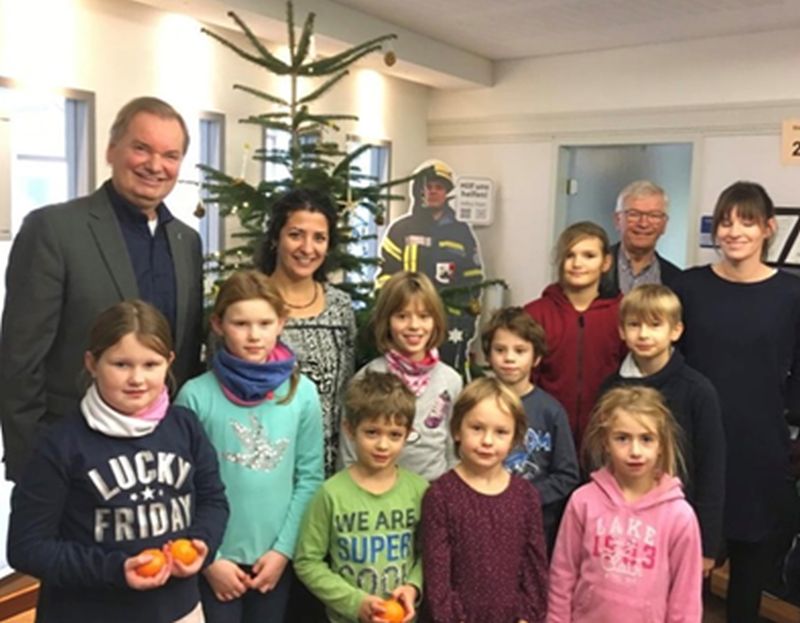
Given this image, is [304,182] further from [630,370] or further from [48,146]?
[48,146]

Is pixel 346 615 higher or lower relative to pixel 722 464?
lower

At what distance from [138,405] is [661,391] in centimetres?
133

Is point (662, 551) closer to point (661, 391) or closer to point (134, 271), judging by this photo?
point (661, 391)

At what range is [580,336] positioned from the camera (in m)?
2.25

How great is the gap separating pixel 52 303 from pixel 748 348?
1804 mm

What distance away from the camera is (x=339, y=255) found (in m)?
2.80

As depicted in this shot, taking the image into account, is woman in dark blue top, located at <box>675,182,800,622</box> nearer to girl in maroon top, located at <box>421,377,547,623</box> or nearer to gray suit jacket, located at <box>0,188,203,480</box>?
girl in maroon top, located at <box>421,377,547,623</box>

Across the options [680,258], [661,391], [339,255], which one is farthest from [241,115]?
[661,391]

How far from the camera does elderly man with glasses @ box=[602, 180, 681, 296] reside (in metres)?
2.62

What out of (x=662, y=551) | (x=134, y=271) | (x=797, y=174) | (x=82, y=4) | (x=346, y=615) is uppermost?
(x=82, y=4)

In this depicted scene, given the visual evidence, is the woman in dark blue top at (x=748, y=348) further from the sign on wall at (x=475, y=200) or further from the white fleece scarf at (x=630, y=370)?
the sign on wall at (x=475, y=200)

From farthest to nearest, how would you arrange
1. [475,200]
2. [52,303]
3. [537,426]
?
[475,200], [537,426], [52,303]

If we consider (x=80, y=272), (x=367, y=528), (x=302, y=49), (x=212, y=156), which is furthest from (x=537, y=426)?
(x=212, y=156)

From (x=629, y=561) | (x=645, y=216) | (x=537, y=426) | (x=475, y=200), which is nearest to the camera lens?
(x=629, y=561)
